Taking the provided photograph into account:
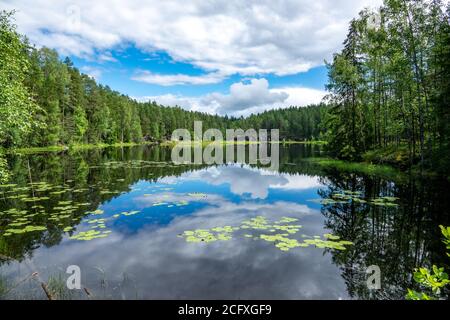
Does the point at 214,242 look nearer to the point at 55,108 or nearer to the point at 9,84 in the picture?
the point at 9,84

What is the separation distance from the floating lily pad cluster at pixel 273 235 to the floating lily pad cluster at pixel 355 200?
164 inches

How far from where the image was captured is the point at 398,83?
24938mm

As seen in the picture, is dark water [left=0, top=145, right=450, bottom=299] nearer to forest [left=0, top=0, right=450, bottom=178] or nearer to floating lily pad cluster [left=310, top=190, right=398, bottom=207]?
floating lily pad cluster [left=310, top=190, right=398, bottom=207]

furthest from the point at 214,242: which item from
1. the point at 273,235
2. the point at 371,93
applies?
the point at 371,93

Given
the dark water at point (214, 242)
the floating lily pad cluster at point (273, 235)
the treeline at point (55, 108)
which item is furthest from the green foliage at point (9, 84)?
the floating lily pad cluster at point (273, 235)

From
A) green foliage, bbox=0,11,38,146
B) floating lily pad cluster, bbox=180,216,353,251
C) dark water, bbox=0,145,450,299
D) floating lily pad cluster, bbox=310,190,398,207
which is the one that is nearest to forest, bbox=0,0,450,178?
green foliage, bbox=0,11,38,146

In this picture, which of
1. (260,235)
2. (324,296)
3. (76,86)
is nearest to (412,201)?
(260,235)

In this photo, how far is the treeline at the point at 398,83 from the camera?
755 inches

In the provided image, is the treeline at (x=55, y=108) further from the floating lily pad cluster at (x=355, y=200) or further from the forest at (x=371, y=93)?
the floating lily pad cluster at (x=355, y=200)

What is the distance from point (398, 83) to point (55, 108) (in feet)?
163

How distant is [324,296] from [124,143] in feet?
278
